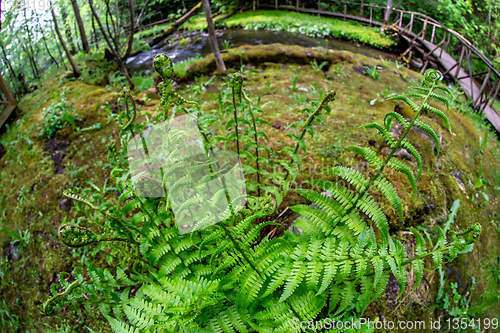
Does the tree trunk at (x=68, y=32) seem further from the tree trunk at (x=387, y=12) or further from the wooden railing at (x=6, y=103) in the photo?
the tree trunk at (x=387, y=12)

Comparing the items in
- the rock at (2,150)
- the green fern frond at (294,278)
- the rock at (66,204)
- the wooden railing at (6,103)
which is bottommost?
the rock at (2,150)

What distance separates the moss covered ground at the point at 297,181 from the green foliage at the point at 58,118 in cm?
9

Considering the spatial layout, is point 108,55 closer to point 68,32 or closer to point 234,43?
point 68,32

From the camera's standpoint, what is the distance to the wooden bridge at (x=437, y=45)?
488cm

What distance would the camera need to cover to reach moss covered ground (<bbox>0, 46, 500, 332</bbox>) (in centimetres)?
215

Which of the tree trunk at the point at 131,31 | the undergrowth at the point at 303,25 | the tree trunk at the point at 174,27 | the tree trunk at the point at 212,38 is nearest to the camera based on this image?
the tree trunk at the point at 212,38

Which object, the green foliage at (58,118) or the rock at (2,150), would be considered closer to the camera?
the green foliage at (58,118)

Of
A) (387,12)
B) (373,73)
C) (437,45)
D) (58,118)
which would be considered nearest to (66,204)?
(58,118)

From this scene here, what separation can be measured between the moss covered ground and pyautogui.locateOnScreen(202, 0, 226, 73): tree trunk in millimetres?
444

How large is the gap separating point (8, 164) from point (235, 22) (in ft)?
23.4

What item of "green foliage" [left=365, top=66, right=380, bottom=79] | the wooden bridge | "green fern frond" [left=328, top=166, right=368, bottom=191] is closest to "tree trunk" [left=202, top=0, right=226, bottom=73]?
"green foliage" [left=365, top=66, right=380, bottom=79]

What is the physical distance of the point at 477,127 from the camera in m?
4.02

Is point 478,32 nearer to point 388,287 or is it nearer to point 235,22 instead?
point 235,22

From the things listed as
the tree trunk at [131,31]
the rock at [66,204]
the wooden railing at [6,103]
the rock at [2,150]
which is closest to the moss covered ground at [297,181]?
the rock at [66,204]
